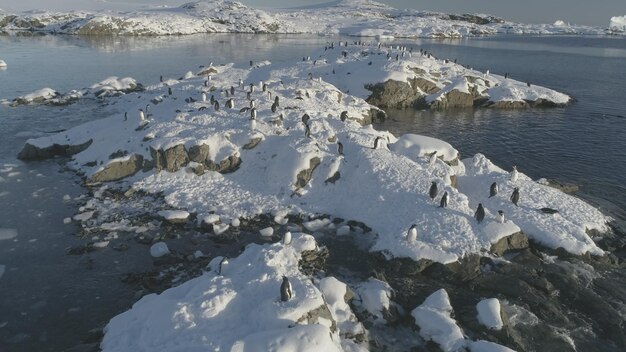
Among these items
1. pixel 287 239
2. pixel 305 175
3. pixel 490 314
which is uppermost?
pixel 305 175

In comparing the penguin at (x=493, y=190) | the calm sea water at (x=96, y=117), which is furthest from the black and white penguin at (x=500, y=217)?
the calm sea water at (x=96, y=117)

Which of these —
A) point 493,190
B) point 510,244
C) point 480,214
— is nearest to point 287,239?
point 480,214

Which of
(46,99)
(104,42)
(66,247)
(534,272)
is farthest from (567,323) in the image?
(104,42)

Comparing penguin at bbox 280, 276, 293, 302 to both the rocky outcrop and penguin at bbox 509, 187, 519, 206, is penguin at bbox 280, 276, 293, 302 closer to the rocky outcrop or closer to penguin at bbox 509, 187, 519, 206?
penguin at bbox 509, 187, 519, 206

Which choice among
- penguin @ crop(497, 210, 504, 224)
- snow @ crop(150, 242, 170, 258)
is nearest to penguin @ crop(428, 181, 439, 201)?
penguin @ crop(497, 210, 504, 224)

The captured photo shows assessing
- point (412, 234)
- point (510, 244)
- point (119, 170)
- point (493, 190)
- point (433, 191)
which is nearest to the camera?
point (412, 234)

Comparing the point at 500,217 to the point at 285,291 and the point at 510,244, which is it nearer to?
the point at 510,244
